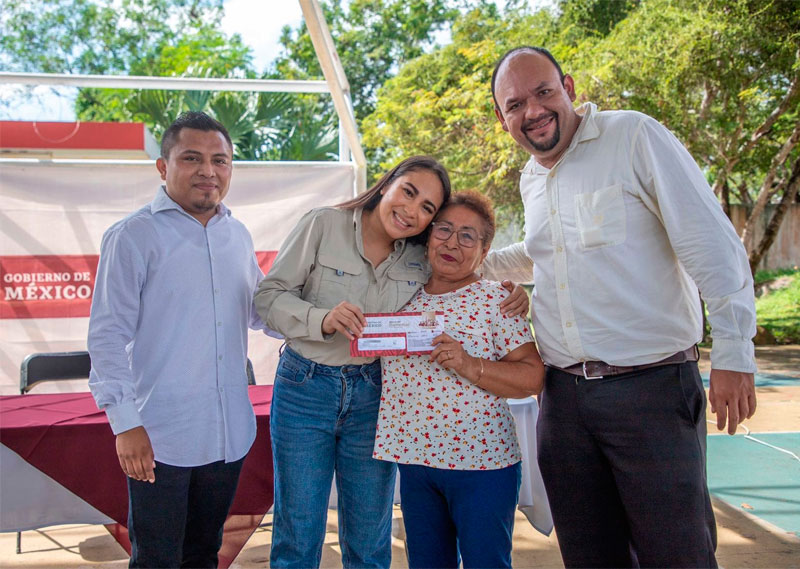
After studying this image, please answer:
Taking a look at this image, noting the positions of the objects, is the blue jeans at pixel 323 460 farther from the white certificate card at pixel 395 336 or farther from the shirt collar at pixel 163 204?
the shirt collar at pixel 163 204

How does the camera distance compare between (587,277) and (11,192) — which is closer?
(587,277)

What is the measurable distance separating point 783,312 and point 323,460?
1765 cm

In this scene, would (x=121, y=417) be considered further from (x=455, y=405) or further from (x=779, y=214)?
(x=779, y=214)

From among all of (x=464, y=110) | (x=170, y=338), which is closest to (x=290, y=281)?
(x=170, y=338)

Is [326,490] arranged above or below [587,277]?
below

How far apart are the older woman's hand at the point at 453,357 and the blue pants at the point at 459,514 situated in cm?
35

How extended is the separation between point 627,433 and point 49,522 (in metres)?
2.79

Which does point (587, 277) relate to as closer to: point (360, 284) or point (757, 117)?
point (360, 284)

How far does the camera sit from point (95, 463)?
322cm

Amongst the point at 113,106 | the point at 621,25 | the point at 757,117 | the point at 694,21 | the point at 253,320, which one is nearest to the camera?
the point at 253,320

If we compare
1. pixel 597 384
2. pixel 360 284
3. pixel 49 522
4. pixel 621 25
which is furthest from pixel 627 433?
pixel 621 25

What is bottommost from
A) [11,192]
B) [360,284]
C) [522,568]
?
[522,568]

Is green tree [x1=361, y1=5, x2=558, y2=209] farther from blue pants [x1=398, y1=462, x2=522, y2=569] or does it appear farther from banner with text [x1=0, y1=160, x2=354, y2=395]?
blue pants [x1=398, y1=462, x2=522, y2=569]

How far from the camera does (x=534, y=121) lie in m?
2.42
